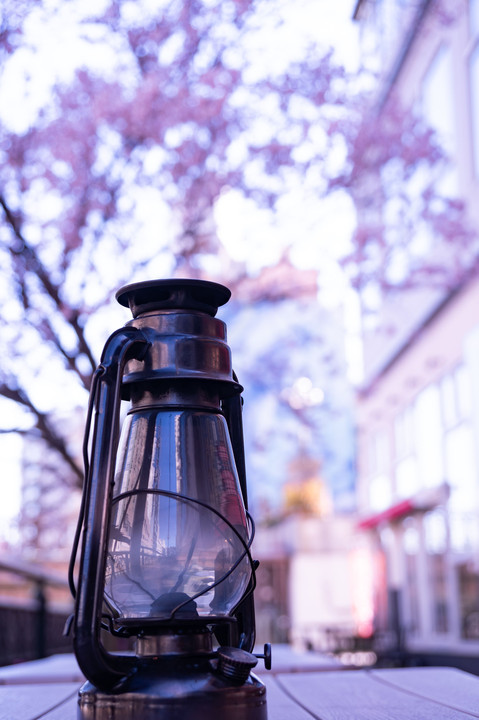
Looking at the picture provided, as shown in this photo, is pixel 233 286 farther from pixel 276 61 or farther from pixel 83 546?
pixel 83 546

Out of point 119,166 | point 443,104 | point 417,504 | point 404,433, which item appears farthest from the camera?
point 404,433

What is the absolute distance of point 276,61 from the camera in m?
8.55

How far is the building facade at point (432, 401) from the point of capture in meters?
14.4

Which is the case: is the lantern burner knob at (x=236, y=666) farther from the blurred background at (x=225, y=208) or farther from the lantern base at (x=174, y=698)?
the blurred background at (x=225, y=208)

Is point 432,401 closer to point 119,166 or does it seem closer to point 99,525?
point 119,166

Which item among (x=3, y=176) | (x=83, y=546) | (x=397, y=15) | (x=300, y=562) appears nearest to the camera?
(x=83, y=546)

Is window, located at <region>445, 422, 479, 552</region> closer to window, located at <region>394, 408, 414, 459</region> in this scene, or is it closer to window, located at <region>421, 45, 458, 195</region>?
window, located at <region>394, 408, 414, 459</region>

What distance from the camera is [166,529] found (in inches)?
38.9

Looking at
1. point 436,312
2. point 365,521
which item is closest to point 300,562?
point 365,521

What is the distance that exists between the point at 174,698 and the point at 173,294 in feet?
1.50

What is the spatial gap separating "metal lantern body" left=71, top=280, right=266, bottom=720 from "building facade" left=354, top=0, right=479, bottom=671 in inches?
377

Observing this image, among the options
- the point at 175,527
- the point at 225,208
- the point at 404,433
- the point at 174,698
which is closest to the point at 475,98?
the point at 225,208

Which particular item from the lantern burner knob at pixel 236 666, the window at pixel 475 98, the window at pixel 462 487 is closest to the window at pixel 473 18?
the window at pixel 475 98

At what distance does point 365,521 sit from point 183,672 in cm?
2096
